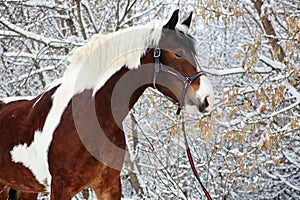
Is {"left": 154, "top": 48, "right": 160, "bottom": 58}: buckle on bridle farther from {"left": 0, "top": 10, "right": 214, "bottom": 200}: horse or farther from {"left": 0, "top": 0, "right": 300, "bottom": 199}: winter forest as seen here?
{"left": 0, "top": 0, "right": 300, "bottom": 199}: winter forest

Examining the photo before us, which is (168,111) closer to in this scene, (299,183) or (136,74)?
(299,183)

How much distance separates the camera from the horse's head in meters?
2.45

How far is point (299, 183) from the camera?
8.03 meters

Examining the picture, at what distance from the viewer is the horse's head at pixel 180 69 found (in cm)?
245

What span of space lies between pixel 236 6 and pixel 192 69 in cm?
282

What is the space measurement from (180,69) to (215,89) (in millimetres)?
2964

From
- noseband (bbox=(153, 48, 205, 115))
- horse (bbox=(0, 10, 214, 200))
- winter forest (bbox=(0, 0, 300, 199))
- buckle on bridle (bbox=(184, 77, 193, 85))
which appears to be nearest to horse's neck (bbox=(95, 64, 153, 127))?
horse (bbox=(0, 10, 214, 200))

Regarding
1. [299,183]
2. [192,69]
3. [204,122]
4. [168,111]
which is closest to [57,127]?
[192,69]

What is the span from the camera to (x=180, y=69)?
8.23 feet

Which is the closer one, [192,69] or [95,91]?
[192,69]

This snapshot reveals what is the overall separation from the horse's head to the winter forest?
40.3 inches

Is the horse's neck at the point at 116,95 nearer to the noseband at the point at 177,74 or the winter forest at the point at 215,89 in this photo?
the noseband at the point at 177,74

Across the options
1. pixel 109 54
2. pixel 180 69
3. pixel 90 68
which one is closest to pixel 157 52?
pixel 180 69

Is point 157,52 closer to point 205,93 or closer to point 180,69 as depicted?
point 180,69
